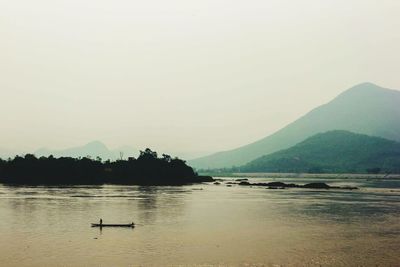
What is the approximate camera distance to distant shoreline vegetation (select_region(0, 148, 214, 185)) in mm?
177875

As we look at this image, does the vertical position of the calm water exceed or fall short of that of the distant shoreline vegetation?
it falls short

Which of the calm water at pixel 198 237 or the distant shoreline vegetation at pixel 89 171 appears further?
the distant shoreline vegetation at pixel 89 171

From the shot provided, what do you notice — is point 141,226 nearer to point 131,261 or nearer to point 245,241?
point 245,241

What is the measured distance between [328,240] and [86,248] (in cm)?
2328

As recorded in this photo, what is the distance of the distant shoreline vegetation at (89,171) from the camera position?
584ft

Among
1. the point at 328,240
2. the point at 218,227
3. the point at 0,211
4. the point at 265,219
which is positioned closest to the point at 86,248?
the point at 218,227

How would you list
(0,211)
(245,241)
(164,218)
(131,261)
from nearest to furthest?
(131,261), (245,241), (164,218), (0,211)

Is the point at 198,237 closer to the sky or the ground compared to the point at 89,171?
closer to the ground

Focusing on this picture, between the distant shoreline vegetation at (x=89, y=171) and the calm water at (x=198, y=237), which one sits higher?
the distant shoreline vegetation at (x=89, y=171)

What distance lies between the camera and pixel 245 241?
45281 millimetres

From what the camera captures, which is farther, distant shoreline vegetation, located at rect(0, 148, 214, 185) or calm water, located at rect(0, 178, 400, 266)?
distant shoreline vegetation, located at rect(0, 148, 214, 185)

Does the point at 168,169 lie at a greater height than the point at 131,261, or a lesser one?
greater

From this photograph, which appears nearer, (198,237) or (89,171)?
(198,237)

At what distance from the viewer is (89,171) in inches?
7323
